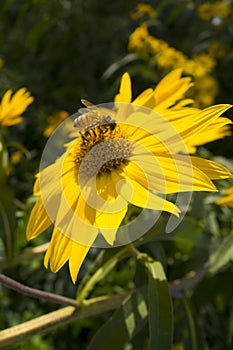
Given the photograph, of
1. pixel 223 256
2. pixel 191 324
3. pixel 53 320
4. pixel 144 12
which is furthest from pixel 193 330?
pixel 144 12

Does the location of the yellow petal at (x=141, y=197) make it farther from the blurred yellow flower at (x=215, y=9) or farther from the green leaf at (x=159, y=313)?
the blurred yellow flower at (x=215, y=9)

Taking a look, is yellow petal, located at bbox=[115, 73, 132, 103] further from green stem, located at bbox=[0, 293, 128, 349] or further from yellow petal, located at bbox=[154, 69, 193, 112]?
green stem, located at bbox=[0, 293, 128, 349]

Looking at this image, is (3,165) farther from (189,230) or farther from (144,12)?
(144,12)

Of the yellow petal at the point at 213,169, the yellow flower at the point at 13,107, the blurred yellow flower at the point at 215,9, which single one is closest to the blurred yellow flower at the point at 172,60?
the blurred yellow flower at the point at 215,9

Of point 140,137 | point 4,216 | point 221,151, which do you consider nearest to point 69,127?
point 4,216

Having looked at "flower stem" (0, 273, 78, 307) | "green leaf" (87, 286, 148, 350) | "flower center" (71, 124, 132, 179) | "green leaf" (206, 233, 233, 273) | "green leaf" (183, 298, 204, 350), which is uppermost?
"flower center" (71, 124, 132, 179)

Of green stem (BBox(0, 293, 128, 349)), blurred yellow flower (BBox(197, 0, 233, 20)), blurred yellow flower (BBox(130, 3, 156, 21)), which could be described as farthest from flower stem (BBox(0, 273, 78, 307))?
blurred yellow flower (BBox(197, 0, 233, 20))

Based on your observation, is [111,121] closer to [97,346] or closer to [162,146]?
[162,146]
